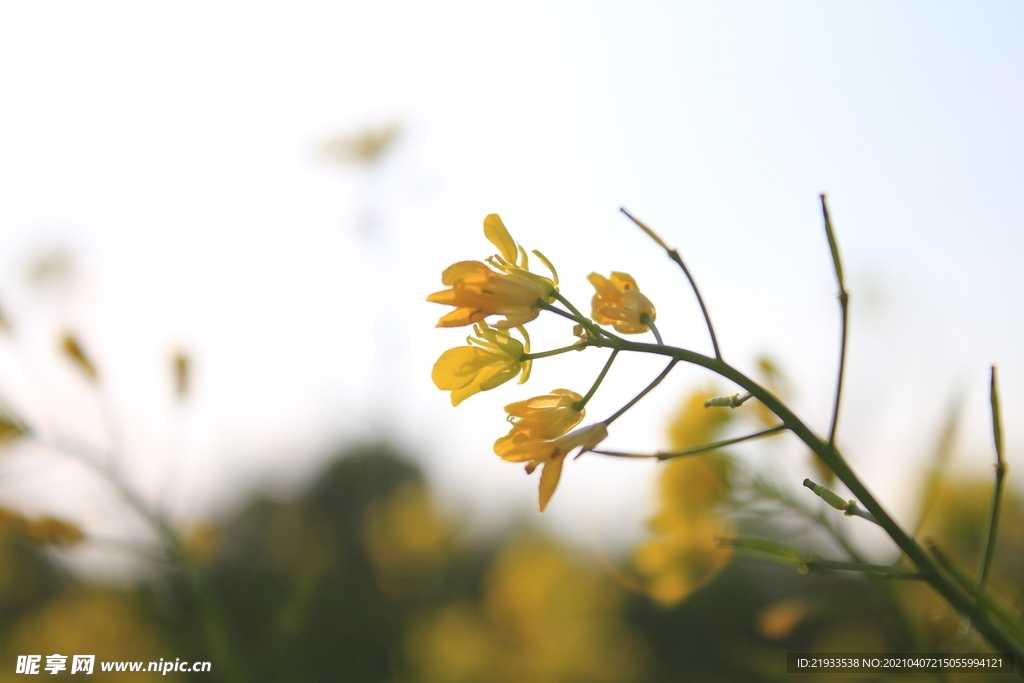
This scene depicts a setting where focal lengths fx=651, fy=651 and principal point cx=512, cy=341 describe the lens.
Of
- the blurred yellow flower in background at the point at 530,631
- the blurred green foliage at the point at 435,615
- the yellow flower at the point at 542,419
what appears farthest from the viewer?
the blurred yellow flower in background at the point at 530,631

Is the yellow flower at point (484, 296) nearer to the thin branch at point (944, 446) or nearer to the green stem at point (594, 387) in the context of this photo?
the green stem at point (594, 387)

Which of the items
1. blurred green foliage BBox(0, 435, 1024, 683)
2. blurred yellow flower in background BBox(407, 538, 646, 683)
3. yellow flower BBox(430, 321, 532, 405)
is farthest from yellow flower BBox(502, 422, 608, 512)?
blurred yellow flower in background BBox(407, 538, 646, 683)

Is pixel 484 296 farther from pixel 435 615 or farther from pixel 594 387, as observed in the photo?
pixel 435 615

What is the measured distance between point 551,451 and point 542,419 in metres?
0.05

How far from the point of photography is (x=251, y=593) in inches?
376

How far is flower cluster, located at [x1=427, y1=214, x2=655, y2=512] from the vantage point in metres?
0.88

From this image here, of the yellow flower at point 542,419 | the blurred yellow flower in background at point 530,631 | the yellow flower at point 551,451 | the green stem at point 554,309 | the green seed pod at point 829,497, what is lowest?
the blurred yellow flower in background at point 530,631

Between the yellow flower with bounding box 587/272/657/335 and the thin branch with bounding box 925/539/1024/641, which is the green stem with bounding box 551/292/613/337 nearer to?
the yellow flower with bounding box 587/272/657/335

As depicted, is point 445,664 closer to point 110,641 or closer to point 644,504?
point 110,641

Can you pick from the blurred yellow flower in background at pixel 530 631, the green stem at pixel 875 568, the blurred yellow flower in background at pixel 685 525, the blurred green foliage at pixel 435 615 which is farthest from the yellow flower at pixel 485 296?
the blurred yellow flower in background at pixel 530 631

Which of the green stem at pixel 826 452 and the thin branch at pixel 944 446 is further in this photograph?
the thin branch at pixel 944 446

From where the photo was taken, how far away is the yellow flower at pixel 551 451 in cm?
89

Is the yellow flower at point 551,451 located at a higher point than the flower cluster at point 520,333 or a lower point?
lower

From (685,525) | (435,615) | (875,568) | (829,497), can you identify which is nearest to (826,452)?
(829,497)
